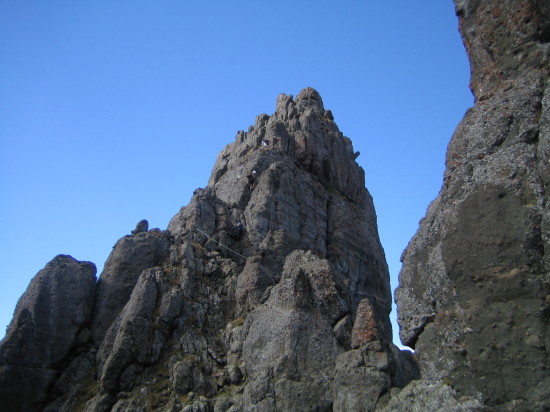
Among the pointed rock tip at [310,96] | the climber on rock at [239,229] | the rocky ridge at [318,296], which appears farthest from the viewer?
the pointed rock tip at [310,96]

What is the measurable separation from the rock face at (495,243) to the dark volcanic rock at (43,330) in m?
29.9

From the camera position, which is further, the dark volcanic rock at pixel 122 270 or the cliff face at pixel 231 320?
the dark volcanic rock at pixel 122 270

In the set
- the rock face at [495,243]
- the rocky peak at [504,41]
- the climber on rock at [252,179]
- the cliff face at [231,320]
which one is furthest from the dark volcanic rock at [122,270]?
the rocky peak at [504,41]

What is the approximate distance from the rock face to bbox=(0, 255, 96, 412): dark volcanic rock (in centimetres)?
2986

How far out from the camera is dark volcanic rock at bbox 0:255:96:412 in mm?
36531

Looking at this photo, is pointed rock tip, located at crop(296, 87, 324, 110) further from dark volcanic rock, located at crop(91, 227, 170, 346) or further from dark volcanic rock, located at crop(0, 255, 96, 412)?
dark volcanic rock, located at crop(0, 255, 96, 412)

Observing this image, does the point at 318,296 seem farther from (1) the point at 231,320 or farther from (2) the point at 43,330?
(2) the point at 43,330

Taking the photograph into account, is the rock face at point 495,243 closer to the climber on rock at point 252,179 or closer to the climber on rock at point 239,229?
the climber on rock at point 239,229

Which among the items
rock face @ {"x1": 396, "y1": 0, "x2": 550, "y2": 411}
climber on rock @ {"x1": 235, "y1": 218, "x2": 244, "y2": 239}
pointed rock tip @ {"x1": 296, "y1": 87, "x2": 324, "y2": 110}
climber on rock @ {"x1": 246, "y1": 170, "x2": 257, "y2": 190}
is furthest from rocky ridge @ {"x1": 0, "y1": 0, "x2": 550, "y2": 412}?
pointed rock tip @ {"x1": 296, "y1": 87, "x2": 324, "y2": 110}

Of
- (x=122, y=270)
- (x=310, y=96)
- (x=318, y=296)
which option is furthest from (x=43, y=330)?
(x=310, y=96)

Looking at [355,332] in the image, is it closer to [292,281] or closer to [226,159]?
[292,281]

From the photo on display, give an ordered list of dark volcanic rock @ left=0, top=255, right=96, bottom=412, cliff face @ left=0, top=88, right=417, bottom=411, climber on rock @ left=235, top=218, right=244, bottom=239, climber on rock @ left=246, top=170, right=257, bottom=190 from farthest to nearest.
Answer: climber on rock @ left=246, top=170, right=257, bottom=190 < climber on rock @ left=235, top=218, right=244, bottom=239 < dark volcanic rock @ left=0, top=255, right=96, bottom=412 < cliff face @ left=0, top=88, right=417, bottom=411

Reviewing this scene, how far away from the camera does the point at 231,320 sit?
36.6 m

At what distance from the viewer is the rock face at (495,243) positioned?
12.9 metres
